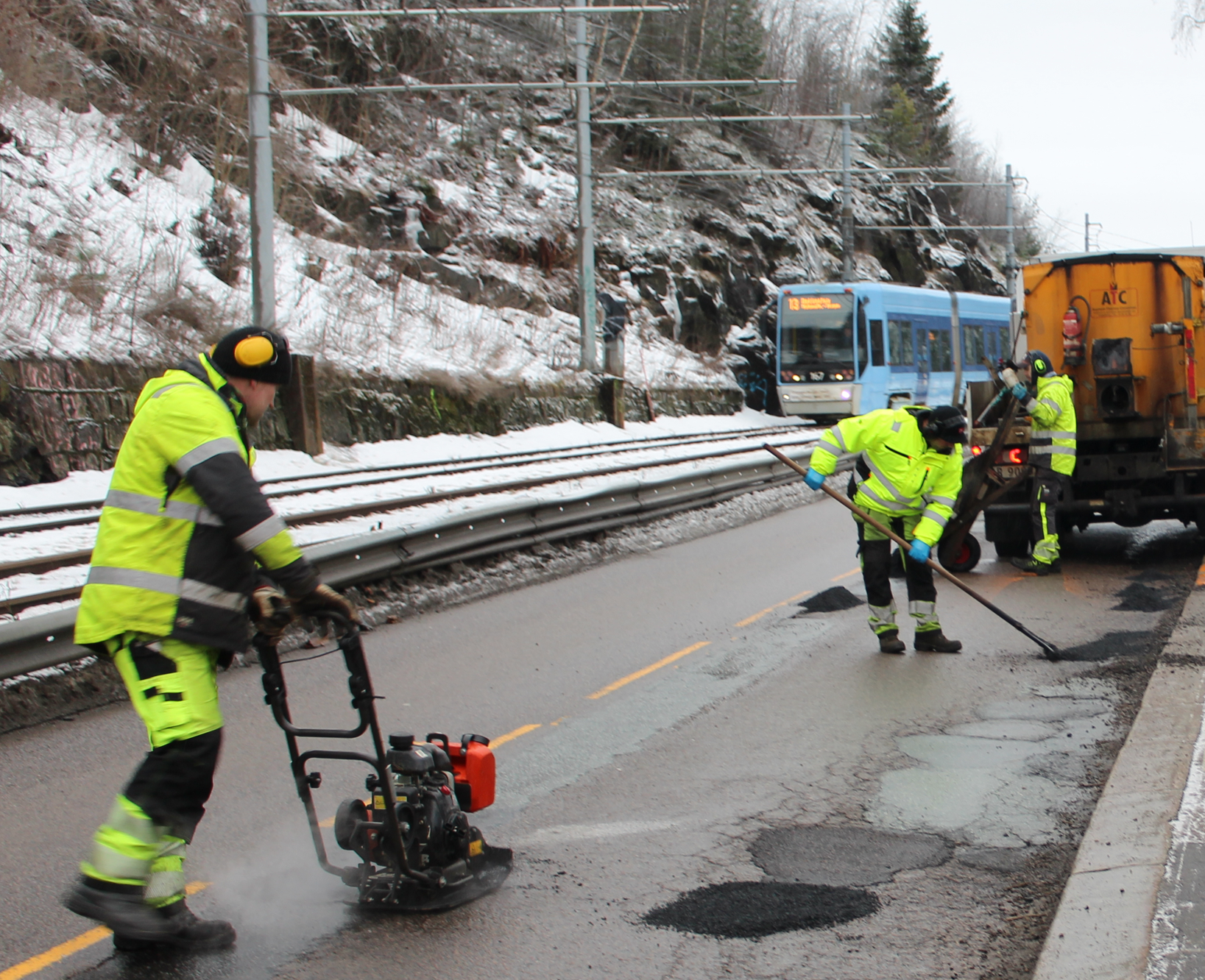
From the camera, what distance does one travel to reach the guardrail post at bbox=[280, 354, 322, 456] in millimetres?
19625

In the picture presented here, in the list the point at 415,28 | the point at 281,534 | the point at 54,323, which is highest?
the point at 415,28

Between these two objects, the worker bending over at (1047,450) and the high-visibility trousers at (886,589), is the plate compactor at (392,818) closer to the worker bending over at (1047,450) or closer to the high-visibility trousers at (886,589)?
the high-visibility trousers at (886,589)

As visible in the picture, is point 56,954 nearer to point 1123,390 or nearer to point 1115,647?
point 1115,647

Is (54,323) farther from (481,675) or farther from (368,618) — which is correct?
(481,675)

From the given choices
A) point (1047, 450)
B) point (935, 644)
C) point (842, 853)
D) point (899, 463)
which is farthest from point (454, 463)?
point (842, 853)

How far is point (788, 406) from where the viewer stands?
32.1m

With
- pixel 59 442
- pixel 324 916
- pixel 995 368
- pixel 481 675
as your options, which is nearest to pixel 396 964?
pixel 324 916

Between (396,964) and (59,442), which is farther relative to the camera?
(59,442)

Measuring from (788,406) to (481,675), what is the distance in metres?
25.2

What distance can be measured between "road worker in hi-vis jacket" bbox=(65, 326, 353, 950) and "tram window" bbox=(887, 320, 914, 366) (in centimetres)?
2854

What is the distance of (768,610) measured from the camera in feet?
32.0

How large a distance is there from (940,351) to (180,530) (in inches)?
1241

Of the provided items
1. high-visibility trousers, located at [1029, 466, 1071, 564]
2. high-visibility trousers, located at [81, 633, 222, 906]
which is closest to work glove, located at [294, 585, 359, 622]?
high-visibility trousers, located at [81, 633, 222, 906]

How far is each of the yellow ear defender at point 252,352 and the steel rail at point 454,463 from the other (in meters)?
5.10
